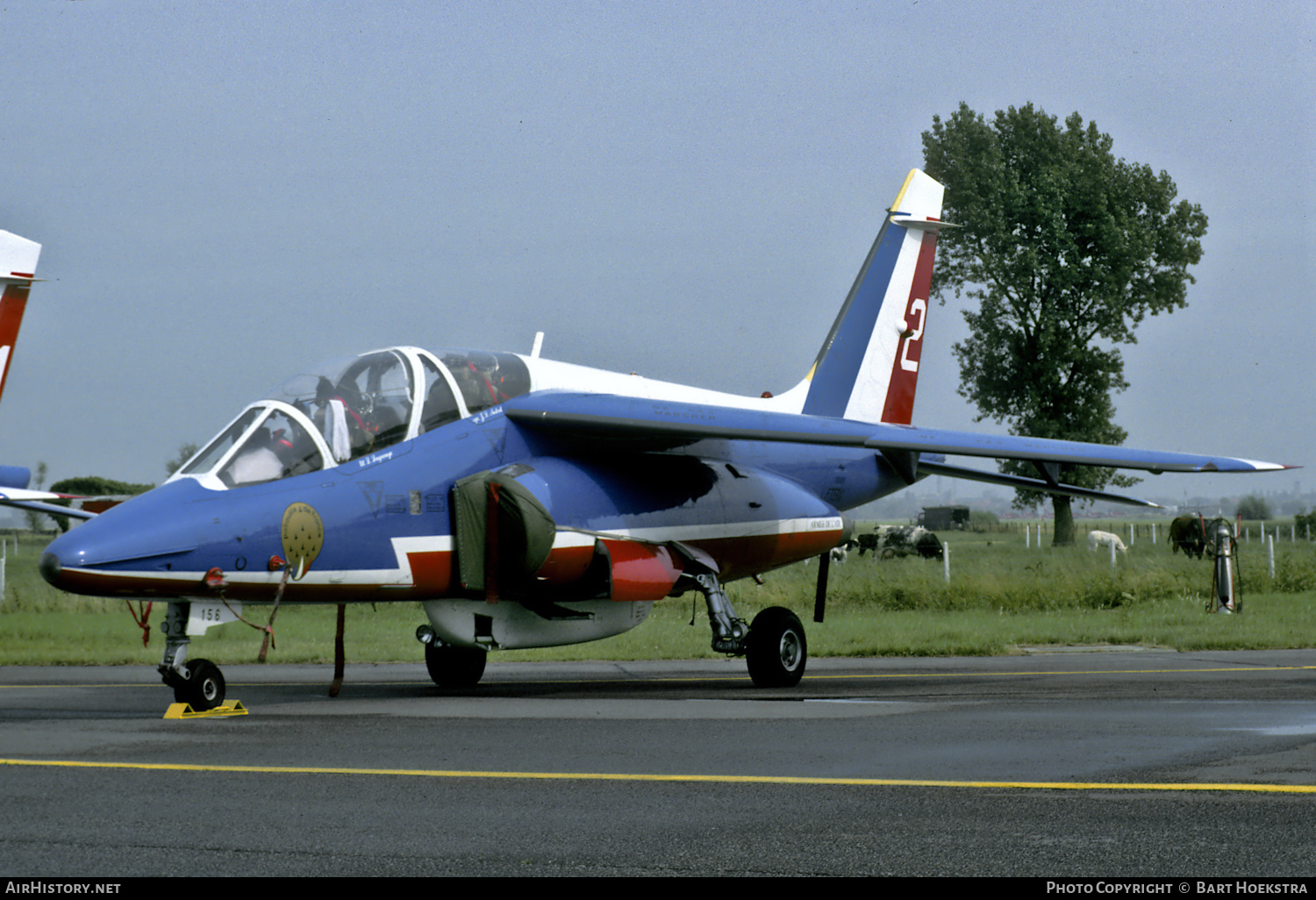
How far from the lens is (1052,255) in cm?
5178

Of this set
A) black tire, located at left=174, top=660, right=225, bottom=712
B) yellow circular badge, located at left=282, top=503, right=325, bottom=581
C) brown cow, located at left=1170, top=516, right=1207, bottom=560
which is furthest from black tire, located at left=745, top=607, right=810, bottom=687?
brown cow, located at left=1170, top=516, right=1207, bottom=560

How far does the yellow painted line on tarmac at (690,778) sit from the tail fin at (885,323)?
1027 centimetres

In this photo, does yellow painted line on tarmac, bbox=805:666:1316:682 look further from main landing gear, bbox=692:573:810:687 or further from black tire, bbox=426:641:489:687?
black tire, bbox=426:641:489:687

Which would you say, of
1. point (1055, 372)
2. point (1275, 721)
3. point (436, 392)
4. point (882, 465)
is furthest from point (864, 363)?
point (1055, 372)

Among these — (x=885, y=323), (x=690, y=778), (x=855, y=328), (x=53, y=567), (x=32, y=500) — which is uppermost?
(x=885, y=323)

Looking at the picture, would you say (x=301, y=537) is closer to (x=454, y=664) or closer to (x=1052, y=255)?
(x=454, y=664)

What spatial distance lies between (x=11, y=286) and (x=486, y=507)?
7337 millimetres

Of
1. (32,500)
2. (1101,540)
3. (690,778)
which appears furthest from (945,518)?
(690,778)

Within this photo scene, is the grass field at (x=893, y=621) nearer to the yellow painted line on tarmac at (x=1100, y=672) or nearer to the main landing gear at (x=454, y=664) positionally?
the yellow painted line on tarmac at (x=1100, y=672)

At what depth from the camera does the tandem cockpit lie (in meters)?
10.4

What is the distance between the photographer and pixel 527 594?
11750 millimetres

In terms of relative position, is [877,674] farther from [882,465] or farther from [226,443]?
[226,443]

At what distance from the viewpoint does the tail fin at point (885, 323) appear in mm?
16891

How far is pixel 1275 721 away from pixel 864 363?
9.08 metres
